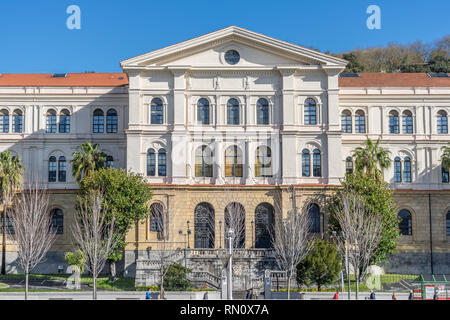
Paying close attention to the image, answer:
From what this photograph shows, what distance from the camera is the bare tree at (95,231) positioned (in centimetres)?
4416

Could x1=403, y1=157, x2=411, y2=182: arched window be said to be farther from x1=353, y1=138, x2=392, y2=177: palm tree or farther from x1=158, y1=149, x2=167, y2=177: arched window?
x1=158, y1=149, x2=167, y2=177: arched window

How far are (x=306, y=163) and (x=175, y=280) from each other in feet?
55.6

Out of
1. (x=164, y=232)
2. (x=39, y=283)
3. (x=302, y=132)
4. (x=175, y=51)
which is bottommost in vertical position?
(x=39, y=283)

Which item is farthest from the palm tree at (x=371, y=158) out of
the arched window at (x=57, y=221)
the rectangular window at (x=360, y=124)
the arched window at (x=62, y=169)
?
the arched window at (x=62, y=169)

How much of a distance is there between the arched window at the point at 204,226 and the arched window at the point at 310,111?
11988 mm

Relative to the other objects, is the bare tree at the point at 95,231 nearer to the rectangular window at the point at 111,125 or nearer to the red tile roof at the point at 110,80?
the rectangular window at the point at 111,125

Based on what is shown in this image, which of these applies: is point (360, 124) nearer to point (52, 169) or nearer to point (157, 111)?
point (157, 111)

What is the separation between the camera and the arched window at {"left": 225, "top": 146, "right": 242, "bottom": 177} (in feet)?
182

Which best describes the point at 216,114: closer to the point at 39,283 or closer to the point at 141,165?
the point at 141,165

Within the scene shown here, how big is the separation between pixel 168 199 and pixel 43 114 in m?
16.6

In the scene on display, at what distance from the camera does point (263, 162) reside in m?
55.2

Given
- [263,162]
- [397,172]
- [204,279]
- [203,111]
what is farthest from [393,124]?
[204,279]
